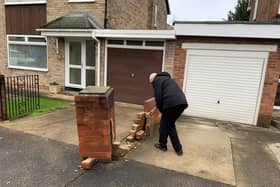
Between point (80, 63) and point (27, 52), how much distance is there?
2955 millimetres

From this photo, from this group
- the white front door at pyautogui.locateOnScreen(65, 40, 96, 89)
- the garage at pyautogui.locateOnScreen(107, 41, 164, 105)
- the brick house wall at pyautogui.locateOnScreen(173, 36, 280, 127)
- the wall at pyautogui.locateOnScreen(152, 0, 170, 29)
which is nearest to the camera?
the brick house wall at pyautogui.locateOnScreen(173, 36, 280, 127)

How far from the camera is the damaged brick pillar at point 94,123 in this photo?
296cm

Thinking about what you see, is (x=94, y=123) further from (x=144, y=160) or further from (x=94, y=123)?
(x=144, y=160)

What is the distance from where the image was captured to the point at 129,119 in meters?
5.64

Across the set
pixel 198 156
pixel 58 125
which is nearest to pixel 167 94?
pixel 198 156

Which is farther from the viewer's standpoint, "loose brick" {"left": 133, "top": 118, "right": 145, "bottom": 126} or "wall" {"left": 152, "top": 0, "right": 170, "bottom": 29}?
"wall" {"left": 152, "top": 0, "right": 170, "bottom": 29}

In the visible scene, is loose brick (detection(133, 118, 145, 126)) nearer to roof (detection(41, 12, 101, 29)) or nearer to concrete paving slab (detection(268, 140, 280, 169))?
concrete paving slab (detection(268, 140, 280, 169))

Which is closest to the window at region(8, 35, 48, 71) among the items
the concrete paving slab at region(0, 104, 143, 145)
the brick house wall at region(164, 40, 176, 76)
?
the concrete paving slab at region(0, 104, 143, 145)

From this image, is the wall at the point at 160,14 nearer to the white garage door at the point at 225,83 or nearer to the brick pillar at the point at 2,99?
the white garage door at the point at 225,83

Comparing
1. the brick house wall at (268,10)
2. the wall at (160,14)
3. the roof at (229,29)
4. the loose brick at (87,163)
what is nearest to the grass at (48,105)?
the loose brick at (87,163)

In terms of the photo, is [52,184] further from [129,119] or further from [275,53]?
[275,53]

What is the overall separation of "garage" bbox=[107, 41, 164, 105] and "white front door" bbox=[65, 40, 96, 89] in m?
0.94

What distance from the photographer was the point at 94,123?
3.02 meters

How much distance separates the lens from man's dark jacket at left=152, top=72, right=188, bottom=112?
3414 millimetres
